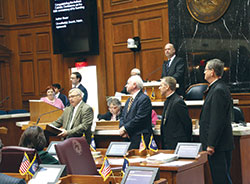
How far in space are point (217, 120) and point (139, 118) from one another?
3.14ft

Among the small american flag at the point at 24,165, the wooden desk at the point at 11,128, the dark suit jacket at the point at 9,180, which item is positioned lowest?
the wooden desk at the point at 11,128

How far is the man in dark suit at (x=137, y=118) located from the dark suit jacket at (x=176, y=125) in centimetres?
29

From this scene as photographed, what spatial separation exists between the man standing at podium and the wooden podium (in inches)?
34.0

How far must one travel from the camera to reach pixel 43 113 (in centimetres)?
631

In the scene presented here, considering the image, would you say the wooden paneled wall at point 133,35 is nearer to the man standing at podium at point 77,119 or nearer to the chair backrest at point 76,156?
the man standing at podium at point 77,119

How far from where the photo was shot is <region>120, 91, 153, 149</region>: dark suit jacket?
4684 millimetres

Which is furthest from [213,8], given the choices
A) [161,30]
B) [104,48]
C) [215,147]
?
[215,147]

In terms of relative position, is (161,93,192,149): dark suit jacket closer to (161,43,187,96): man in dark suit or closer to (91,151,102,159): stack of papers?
(91,151,102,159): stack of papers

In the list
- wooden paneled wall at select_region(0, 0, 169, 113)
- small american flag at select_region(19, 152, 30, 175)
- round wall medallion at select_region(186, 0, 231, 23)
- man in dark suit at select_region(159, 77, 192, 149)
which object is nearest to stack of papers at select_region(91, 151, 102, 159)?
man in dark suit at select_region(159, 77, 192, 149)

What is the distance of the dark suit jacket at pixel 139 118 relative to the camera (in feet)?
15.4

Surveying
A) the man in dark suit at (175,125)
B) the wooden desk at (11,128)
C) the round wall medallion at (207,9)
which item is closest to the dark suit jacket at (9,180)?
the man in dark suit at (175,125)

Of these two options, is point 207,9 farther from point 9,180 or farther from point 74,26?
point 9,180

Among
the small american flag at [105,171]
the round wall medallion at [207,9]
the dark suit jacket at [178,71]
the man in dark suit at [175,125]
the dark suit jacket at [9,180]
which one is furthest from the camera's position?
the round wall medallion at [207,9]

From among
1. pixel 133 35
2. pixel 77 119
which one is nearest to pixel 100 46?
pixel 133 35
